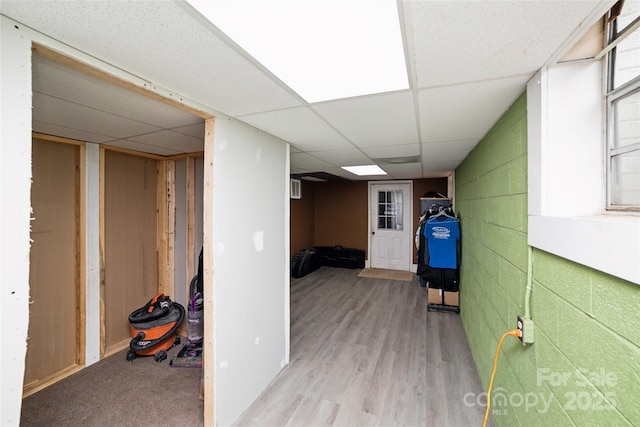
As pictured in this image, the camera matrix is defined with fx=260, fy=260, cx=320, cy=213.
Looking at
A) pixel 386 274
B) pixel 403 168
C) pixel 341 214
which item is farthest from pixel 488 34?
pixel 341 214

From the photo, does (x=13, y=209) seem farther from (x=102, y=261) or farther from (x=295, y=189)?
(x=295, y=189)

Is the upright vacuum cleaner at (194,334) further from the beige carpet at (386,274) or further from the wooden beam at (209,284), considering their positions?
the beige carpet at (386,274)

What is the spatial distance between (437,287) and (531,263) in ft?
9.19

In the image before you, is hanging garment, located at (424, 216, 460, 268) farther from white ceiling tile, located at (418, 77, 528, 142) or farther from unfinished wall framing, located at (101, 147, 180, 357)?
unfinished wall framing, located at (101, 147, 180, 357)

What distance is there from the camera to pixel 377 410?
195 cm

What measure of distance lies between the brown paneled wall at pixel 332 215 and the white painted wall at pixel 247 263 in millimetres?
3694

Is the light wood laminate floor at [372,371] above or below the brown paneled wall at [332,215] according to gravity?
below

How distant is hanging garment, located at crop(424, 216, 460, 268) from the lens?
11.6 ft

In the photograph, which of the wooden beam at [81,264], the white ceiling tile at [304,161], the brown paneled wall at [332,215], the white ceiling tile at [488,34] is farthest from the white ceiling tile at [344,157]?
the brown paneled wall at [332,215]

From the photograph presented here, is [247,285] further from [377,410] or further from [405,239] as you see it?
[405,239]

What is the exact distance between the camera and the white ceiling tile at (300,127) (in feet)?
5.71

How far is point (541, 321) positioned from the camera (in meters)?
1.19

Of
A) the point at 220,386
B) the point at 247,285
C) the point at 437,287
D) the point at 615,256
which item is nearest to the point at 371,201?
the point at 437,287

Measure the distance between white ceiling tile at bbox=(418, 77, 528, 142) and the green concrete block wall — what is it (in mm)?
84
